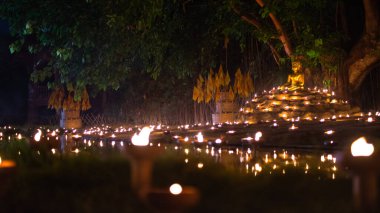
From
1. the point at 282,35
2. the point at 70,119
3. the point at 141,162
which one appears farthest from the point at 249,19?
the point at 141,162

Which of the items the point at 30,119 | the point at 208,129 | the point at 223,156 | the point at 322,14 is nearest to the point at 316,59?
the point at 322,14

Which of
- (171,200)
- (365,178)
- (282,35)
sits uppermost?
(282,35)

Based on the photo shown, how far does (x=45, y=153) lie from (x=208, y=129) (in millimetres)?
7547

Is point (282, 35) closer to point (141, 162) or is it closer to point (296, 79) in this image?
point (296, 79)

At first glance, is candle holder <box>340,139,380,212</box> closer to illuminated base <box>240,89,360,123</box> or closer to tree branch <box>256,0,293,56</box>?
illuminated base <box>240,89,360,123</box>

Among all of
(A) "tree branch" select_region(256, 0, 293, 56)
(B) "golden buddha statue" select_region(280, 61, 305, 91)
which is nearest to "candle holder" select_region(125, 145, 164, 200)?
(A) "tree branch" select_region(256, 0, 293, 56)

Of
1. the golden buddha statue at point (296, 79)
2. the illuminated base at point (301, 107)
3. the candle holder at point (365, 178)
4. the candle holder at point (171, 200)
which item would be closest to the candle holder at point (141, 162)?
the candle holder at point (171, 200)

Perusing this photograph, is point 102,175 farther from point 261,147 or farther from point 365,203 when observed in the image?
point 261,147

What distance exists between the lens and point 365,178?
A: 194 inches

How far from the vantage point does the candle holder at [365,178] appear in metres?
4.90

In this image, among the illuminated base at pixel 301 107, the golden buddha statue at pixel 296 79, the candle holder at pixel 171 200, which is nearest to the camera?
the candle holder at pixel 171 200

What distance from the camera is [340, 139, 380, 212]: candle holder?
4.90 m

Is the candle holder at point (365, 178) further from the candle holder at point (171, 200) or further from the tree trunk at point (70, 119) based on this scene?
the tree trunk at point (70, 119)

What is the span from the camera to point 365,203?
502 centimetres
